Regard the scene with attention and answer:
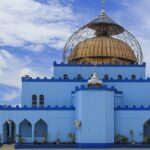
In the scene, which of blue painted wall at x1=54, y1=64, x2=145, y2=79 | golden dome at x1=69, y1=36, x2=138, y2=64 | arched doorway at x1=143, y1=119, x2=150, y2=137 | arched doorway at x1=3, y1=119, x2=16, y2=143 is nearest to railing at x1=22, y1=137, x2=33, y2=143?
arched doorway at x1=3, y1=119, x2=16, y2=143

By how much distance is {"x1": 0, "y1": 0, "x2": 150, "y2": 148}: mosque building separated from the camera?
4022cm

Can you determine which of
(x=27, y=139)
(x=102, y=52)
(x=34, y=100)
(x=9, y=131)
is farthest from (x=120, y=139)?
(x=102, y=52)

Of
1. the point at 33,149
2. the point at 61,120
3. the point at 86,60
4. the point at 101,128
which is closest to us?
the point at 33,149

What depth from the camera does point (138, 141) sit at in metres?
41.9

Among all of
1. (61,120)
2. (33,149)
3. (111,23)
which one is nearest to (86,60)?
(111,23)

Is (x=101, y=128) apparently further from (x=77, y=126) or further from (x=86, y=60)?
(x=86, y=60)

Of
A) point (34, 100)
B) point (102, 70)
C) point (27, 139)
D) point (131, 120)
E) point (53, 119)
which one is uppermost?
point (102, 70)

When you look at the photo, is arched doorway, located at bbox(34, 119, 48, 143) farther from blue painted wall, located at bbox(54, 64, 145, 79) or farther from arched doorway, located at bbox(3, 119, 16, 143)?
blue painted wall, located at bbox(54, 64, 145, 79)

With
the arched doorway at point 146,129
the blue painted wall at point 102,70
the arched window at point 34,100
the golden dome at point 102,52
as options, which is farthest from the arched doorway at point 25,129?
the arched doorway at point 146,129

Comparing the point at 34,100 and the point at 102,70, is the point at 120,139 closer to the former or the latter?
the point at 102,70

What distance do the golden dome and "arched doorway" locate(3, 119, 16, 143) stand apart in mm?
10949

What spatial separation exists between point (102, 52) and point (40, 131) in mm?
12222

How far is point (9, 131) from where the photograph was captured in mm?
46875

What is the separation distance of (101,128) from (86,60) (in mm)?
12935
